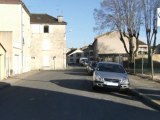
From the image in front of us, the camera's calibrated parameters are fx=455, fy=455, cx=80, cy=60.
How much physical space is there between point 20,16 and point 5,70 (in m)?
18.2

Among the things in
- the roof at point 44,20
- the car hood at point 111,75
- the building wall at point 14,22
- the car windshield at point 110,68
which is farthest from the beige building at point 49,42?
the car hood at point 111,75

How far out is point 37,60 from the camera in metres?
93.0

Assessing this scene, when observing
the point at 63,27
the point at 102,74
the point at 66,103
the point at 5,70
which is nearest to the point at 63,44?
the point at 63,27

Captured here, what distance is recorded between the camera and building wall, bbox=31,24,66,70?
93.4m

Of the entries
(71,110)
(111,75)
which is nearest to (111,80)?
(111,75)

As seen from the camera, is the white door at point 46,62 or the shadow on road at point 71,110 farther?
the white door at point 46,62

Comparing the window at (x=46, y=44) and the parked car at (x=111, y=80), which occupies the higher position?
the window at (x=46, y=44)

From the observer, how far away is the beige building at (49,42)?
306ft

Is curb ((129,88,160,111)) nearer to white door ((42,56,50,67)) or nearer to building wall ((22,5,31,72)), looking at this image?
building wall ((22,5,31,72))

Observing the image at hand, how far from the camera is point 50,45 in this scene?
9419cm

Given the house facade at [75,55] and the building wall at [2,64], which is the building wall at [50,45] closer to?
the building wall at [2,64]

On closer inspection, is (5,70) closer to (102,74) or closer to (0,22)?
(0,22)

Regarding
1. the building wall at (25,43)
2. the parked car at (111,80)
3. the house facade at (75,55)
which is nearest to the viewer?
the parked car at (111,80)

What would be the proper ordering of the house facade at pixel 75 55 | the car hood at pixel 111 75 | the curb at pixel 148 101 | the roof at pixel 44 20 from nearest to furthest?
the curb at pixel 148 101 < the car hood at pixel 111 75 < the roof at pixel 44 20 < the house facade at pixel 75 55
